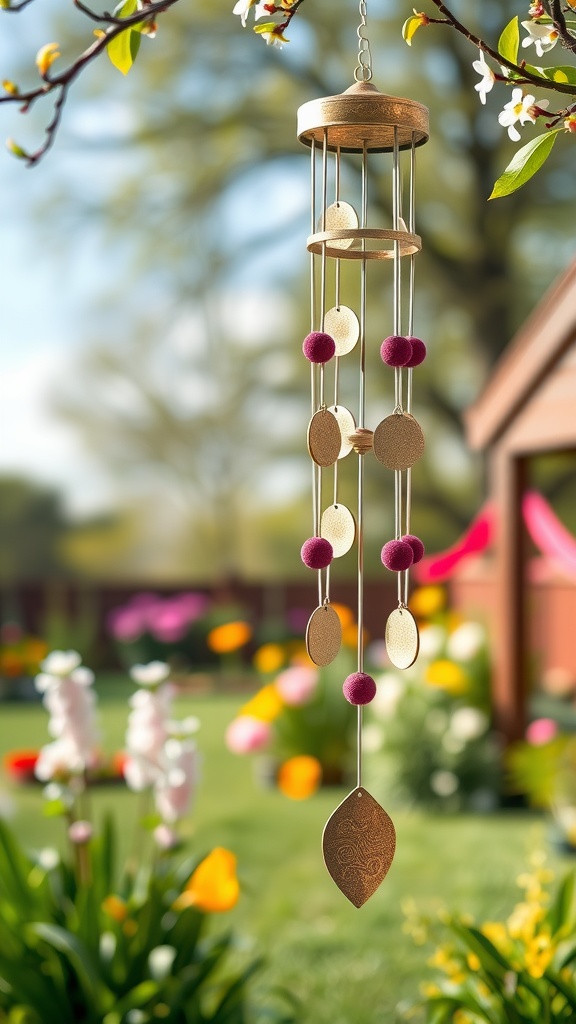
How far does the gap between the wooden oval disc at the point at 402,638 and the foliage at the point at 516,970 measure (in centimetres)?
108

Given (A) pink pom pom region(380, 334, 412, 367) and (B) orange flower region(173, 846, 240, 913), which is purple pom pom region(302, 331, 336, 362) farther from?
(B) orange flower region(173, 846, 240, 913)

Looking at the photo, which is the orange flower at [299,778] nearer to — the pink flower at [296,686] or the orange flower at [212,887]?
the pink flower at [296,686]

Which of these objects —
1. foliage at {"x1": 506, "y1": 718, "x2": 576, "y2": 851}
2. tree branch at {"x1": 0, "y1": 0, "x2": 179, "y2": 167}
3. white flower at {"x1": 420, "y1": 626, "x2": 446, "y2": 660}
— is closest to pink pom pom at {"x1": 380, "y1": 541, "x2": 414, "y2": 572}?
tree branch at {"x1": 0, "y1": 0, "x2": 179, "y2": 167}

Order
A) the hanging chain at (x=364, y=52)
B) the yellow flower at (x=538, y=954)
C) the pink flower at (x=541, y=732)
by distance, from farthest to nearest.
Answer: the pink flower at (x=541, y=732)
the yellow flower at (x=538, y=954)
the hanging chain at (x=364, y=52)

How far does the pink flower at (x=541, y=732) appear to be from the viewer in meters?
5.38

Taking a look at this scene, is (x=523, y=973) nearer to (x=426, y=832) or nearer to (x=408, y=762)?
(x=426, y=832)

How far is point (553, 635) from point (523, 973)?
4314mm

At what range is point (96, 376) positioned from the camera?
16.5m

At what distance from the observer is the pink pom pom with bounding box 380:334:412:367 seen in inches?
50.5

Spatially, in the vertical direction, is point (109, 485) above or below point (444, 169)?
below

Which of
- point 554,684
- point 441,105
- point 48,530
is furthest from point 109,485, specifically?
point 554,684

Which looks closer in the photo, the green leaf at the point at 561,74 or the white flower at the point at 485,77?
the white flower at the point at 485,77

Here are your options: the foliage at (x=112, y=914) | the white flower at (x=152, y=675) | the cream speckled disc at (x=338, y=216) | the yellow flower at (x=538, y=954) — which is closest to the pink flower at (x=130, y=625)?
the foliage at (x=112, y=914)

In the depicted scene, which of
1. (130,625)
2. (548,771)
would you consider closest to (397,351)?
(548,771)
